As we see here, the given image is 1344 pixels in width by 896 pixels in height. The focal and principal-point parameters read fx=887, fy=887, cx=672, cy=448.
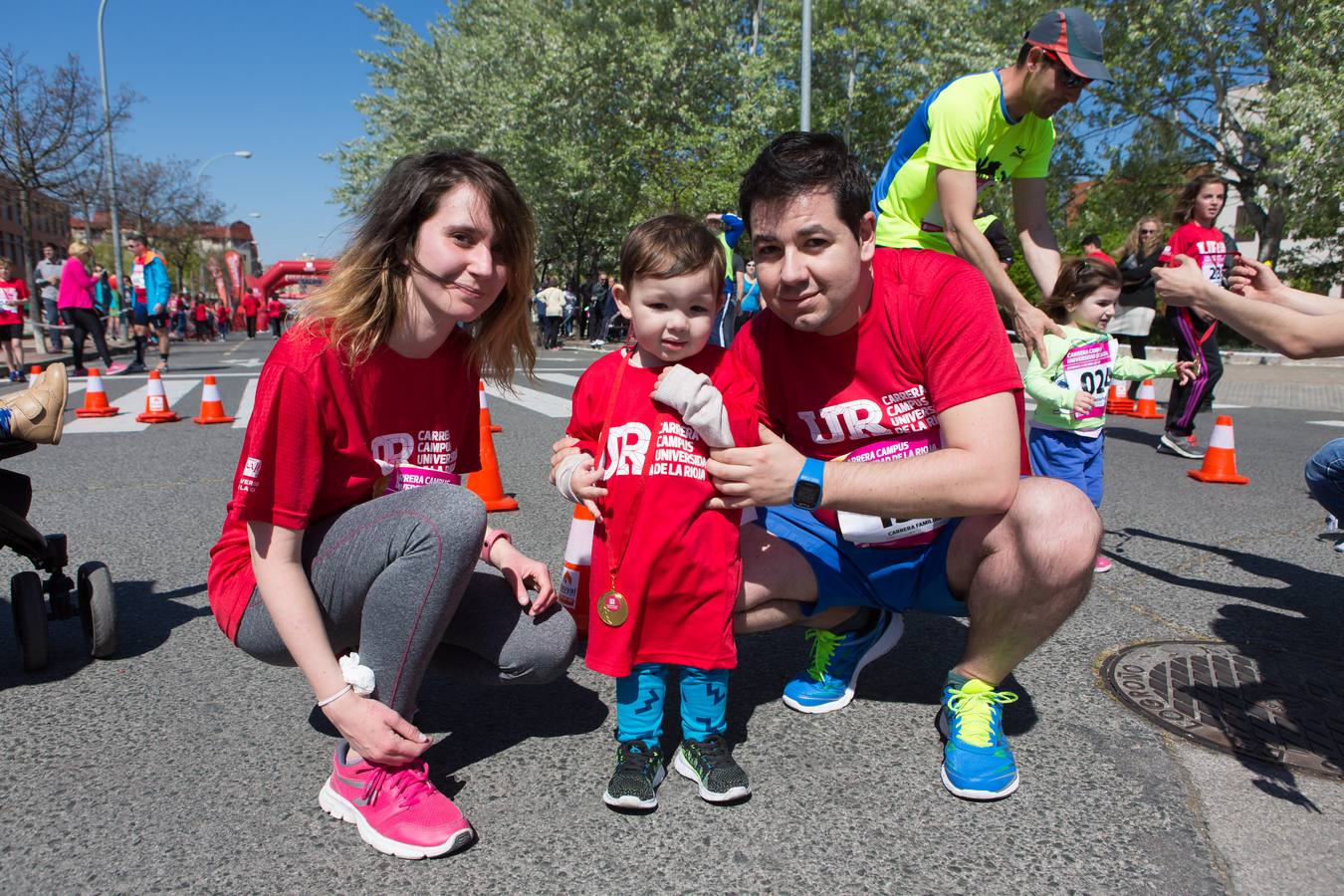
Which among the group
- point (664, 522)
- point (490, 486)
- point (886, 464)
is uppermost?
point (886, 464)

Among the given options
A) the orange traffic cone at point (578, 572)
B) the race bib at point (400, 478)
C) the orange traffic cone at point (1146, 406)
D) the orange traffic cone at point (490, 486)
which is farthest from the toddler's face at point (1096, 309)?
the orange traffic cone at point (1146, 406)

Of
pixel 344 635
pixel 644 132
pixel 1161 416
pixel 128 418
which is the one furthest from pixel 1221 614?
pixel 644 132

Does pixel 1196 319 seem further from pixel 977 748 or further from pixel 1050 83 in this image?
pixel 977 748

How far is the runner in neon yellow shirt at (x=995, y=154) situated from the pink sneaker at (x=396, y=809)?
2250 millimetres

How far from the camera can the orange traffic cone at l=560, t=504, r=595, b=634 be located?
2449 mm

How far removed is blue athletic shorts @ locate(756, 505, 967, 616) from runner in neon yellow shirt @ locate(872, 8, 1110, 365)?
3.53 feet

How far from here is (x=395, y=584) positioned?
192 centimetres

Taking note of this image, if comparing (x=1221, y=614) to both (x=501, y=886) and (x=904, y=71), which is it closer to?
(x=501, y=886)

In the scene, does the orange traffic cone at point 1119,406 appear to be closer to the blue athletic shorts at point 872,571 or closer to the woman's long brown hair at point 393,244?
the blue athletic shorts at point 872,571

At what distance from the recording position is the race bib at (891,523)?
2.32m

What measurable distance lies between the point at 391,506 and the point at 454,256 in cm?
59

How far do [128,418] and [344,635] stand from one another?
7.95m

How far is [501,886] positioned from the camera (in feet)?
5.67

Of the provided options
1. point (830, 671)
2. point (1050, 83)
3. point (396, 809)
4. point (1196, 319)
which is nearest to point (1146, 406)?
point (1196, 319)
